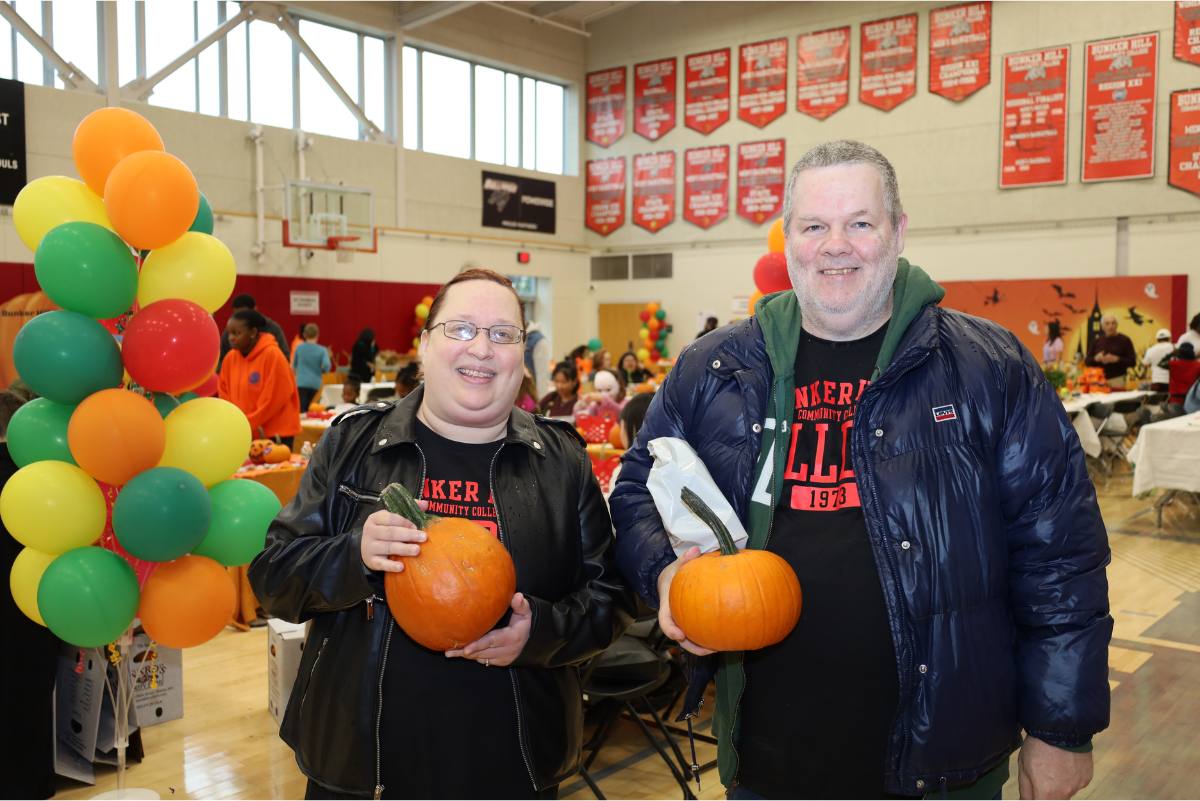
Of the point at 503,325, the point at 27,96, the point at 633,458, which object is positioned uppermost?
the point at 27,96

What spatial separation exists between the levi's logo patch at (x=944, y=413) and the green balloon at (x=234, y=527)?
2471 millimetres

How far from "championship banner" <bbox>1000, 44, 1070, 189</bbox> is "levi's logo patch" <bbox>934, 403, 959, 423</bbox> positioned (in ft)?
47.5

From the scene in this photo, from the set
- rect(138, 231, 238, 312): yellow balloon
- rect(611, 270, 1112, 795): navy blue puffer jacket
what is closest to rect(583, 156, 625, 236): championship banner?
rect(138, 231, 238, 312): yellow balloon

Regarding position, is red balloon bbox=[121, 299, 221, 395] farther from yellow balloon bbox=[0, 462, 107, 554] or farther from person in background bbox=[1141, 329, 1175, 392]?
person in background bbox=[1141, 329, 1175, 392]

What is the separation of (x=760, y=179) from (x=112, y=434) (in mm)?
15565

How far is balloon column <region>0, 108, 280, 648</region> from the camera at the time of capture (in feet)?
9.67

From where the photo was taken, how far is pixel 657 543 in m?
1.86

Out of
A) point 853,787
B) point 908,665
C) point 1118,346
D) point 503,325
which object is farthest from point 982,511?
point 1118,346

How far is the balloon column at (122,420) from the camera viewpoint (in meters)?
2.95

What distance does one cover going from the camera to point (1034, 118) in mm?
14398

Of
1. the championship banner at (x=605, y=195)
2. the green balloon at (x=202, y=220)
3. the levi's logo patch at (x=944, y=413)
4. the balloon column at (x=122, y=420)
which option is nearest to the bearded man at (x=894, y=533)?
the levi's logo patch at (x=944, y=413)

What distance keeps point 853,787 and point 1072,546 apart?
0.57 meters

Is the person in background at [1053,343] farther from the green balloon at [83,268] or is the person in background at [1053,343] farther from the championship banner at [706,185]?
the green balloon at [83,268]

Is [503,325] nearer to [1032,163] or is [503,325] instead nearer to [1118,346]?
[1118,346]
